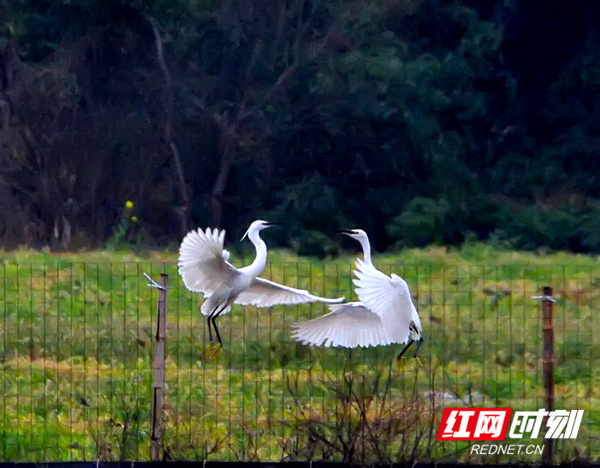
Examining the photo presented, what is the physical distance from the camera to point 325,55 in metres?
29.2

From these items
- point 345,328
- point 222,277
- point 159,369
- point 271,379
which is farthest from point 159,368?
point 271,379

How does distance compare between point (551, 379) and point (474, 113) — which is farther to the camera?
point (474, 113)

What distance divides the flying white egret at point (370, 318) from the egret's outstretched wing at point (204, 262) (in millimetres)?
608

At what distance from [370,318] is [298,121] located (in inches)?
840

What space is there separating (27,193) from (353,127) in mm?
7705

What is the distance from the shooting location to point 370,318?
8156 millimetres

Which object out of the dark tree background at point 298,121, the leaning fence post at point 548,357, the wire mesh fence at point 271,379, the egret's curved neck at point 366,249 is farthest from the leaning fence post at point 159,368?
the dark tree background at point 298,121

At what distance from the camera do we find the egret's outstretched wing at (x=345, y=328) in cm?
810

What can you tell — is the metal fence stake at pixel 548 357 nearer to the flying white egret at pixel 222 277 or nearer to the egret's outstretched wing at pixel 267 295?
the flying white egret at pixel 222 277

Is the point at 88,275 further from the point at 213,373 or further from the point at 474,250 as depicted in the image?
the point at 474,250

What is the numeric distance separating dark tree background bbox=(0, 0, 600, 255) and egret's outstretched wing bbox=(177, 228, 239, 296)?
19.6 m

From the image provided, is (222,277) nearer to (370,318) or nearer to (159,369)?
(370,318)

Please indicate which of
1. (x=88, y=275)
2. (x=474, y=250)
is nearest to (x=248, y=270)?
(x=88, y=275)

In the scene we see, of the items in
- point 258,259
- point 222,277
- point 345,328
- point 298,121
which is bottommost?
point 345,328
